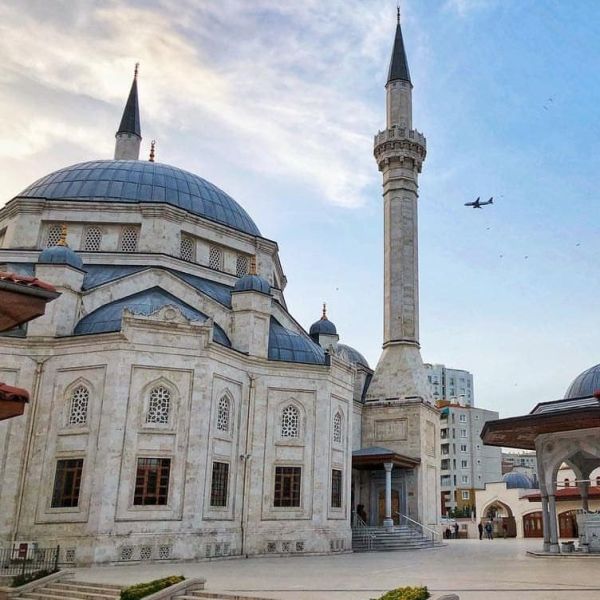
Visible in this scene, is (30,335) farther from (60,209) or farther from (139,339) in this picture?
(60,209)

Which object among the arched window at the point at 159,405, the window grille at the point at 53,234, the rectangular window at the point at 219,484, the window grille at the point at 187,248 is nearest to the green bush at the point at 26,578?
the arched window at the point at 159,405

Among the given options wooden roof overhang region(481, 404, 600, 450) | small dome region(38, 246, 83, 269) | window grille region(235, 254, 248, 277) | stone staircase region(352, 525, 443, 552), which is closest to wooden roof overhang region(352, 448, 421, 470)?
stone staircase region(352, 525, 443, 552)

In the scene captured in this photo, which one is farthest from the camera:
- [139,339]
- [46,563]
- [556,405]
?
[556,405]

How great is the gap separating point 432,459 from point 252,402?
1225cm

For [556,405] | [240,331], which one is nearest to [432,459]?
[556,405]

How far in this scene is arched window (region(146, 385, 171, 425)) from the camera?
18562 millimetres

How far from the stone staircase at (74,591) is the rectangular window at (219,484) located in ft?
22.8

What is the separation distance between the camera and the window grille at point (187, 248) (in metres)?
24.8

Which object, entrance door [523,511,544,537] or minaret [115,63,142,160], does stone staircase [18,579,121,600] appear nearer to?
minaret [115,63,142,160]

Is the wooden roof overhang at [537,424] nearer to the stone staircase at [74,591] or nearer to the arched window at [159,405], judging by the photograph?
the arched window at [159,405]

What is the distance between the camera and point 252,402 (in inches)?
838

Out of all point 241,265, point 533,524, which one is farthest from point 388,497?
point 533,524

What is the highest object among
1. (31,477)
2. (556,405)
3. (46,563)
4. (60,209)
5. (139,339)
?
(60,209)

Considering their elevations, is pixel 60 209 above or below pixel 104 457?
above
